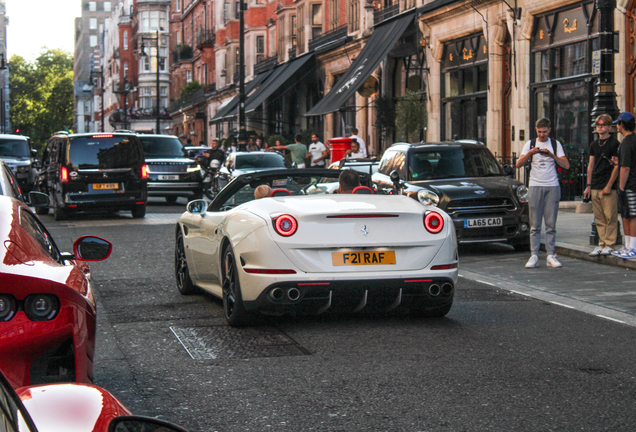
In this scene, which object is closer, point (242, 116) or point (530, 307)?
point (530, 307)

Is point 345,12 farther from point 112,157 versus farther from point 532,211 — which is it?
point 532,211

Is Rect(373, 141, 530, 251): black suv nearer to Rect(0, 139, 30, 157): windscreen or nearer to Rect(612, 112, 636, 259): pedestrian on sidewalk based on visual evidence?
Rect(612, 112, 636, 259): pedestrian on sidewalk

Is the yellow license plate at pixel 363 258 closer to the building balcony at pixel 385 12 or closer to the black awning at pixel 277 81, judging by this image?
the building balcony at pixel 385 12

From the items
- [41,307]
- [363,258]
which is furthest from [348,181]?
[41,307]

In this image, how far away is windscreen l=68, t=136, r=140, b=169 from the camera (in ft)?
63.5

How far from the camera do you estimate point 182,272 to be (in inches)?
356

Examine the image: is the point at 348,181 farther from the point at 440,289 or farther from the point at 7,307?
the point at 7,307

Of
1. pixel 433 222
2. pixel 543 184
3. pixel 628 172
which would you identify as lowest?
pixel 433 222

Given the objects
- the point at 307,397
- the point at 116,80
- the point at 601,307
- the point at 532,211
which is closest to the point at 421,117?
the point at 532,211

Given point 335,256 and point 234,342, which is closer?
point 234,342

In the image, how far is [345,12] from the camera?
126 feet

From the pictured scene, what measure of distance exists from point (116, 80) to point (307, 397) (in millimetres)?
130526

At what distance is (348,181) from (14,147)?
22500 millimetres

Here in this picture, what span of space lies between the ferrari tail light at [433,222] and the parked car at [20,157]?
2232 cm
